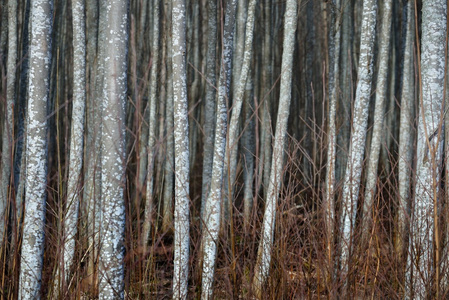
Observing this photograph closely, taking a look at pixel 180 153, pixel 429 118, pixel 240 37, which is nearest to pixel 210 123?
pixel 240 37

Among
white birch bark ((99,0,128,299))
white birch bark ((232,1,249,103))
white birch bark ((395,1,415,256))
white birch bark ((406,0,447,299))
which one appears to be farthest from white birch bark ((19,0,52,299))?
white birch bark ((395,1,415,256))

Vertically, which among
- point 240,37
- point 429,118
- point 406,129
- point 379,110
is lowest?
point 429,118

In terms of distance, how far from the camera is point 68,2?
8727mm

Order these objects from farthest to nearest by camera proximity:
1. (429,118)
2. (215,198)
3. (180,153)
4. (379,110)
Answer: (379,110) → (215,198) → (180,153) → (429,118)

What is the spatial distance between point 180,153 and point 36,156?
87 centimetres

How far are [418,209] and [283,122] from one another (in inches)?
50.8

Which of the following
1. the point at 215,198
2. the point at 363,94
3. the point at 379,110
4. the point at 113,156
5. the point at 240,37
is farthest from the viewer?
the point at 240,37

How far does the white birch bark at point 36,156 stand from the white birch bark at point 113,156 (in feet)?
1.05

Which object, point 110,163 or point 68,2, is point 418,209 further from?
point 68,2

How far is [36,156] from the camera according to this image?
261 centimetres

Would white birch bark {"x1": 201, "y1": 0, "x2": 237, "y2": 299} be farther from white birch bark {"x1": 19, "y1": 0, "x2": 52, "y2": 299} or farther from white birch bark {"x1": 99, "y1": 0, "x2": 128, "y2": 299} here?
white birch bark {"x1": 19, "y1": 0, "x2": 52, "y2": 299}

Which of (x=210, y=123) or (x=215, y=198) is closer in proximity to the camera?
(x=215, y=198)

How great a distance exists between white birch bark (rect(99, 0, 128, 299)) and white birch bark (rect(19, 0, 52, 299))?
0.32 metres

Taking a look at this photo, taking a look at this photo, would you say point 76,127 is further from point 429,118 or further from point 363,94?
point 429,118
